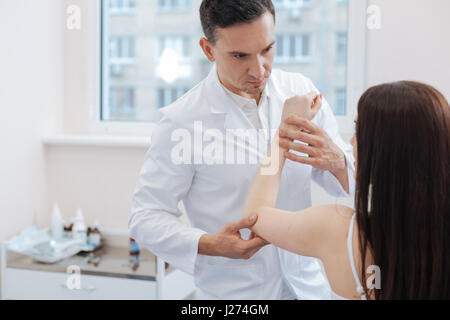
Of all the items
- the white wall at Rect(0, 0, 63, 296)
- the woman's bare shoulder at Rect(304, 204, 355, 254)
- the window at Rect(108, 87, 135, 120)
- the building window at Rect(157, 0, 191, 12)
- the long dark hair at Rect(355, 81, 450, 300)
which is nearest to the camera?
the long dark hair at Rect(355, 81, 450, 300)

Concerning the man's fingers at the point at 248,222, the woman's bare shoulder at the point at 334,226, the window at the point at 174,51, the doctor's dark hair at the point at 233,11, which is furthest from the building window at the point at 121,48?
the woman's bare shoulder at the point at 334,226

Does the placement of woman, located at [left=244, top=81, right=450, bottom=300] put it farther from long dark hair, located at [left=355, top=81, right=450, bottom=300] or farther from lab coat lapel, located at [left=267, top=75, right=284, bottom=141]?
lab coat lapel, located at [left=267, top=75, right=284, bottom=141]

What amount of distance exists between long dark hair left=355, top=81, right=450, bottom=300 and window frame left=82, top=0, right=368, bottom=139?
4.81 feet

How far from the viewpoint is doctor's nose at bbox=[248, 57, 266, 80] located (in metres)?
1.21

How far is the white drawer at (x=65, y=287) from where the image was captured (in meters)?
2.10

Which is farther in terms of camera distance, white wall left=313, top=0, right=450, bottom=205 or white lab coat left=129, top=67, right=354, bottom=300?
white wall left=313, top=0, right=450, bottom=205

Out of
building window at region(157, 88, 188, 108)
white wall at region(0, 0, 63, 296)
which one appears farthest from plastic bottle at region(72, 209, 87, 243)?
building window at region(157, 88, 188, 108)

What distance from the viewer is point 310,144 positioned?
120 cm

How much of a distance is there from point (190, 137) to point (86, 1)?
5.22 ft

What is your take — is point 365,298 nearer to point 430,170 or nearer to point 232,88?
point 430,170

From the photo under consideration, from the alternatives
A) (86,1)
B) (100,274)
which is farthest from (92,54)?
(100,274)

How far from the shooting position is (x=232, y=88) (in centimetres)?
137

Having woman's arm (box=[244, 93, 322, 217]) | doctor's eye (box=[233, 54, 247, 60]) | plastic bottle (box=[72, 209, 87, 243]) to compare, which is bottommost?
plastic bottle (box=[72, 209, 87, 243])

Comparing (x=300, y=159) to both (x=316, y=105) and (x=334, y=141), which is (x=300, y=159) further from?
(x=334, y=141)
